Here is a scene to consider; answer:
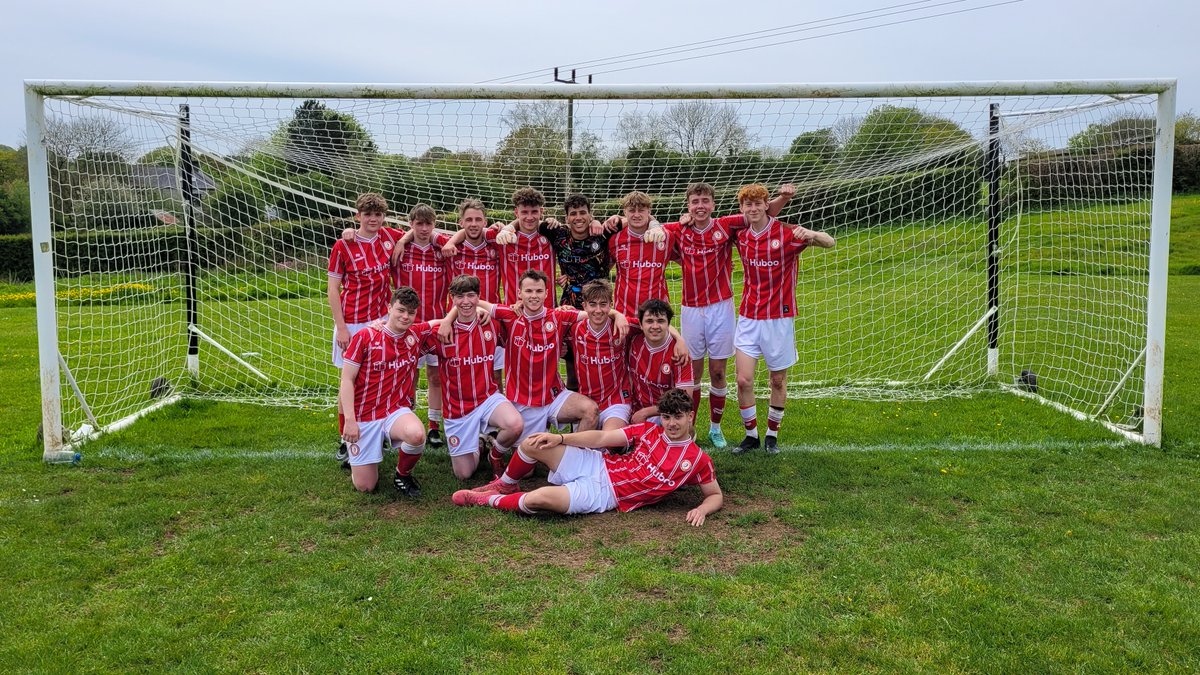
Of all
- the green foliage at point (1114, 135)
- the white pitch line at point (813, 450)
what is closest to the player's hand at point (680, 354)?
the white pitch line at point (813, 450)

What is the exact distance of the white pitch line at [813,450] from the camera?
541cm

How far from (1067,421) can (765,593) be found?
4145mm

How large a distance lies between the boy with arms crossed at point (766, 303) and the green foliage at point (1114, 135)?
106 inches

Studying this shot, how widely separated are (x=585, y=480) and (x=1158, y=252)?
429 cm

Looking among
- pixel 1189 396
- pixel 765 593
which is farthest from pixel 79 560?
A: pixel 1189 396

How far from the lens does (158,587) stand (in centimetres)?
346

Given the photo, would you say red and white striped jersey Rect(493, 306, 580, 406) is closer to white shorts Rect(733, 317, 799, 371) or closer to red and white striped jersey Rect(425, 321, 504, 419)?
red and white striped jersey Rect(425, 321, 504, 419)

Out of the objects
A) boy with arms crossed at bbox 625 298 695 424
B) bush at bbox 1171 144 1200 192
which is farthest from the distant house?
bush at bbox 1171 144 1200 192

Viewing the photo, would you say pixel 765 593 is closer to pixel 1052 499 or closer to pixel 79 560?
pixel 1052 499

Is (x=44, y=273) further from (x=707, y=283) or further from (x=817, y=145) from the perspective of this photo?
(x=817, y=145)

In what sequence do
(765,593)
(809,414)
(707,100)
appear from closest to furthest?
(765,593) → (707,100) → (809,414)

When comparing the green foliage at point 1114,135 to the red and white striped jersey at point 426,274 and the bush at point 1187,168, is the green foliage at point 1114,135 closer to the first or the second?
the red and white striped jersey at point 426,274

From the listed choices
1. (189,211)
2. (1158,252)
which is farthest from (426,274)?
(1158,252)

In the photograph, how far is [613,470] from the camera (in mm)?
4430
